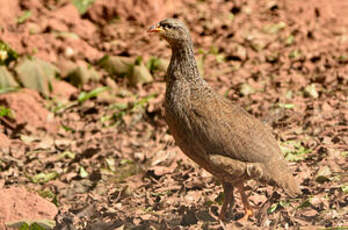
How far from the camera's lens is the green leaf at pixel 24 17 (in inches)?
438

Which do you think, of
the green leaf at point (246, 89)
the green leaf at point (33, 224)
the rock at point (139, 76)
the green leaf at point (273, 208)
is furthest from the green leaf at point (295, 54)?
the green leaf at point (33, 224)

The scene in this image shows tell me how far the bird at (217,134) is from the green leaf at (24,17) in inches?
223

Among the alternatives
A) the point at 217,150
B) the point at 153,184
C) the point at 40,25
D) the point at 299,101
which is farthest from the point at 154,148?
the point at 40,25

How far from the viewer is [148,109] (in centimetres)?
906

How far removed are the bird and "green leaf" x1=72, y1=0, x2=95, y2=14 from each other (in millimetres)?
5828

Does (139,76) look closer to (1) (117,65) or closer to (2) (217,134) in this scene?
(1) (117,65)

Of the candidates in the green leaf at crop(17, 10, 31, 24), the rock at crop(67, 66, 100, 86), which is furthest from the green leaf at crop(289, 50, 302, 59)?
the green leaf at crop(17, 10, 31, 24)

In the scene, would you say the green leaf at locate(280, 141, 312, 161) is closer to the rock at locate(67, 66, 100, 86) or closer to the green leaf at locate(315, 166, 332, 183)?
the green leaf at locate(315, 166, 332, 183)

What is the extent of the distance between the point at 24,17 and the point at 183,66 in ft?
19.7

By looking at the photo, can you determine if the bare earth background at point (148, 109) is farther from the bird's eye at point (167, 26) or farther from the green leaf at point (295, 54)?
the bird's eye at point (167, 26)

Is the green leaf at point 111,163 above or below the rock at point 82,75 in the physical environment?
below

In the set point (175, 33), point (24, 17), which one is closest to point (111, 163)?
point (175, 33)

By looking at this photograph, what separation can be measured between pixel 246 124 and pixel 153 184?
5.50 feet

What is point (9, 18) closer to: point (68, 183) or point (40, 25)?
point (40, 25)
